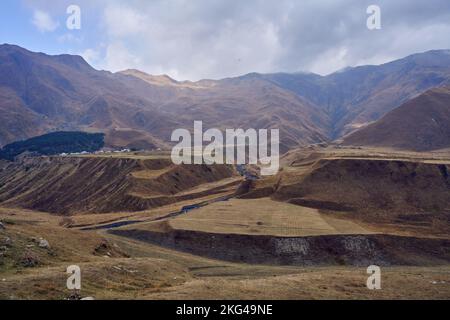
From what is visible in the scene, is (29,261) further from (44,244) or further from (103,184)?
(103,184)

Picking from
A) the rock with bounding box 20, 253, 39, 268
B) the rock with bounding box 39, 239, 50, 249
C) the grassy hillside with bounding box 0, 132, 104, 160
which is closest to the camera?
the rock with bounding box 20, 253, 39, 268

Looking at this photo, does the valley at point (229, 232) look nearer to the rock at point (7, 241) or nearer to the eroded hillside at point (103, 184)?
the rock at point (7, 241)

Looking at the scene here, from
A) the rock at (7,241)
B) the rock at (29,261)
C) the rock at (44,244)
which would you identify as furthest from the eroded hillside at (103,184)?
the rock at (29,261)

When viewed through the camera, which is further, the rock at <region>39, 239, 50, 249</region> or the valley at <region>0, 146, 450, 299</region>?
the rock at <region>39, 239, 50, 249</region>

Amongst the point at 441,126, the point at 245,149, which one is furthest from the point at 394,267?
the point at 245,149

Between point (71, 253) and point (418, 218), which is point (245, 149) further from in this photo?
point (71, 253)

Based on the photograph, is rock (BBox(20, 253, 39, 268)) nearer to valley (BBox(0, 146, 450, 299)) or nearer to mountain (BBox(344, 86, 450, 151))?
valley (BBox(0, 146, 450, 299))

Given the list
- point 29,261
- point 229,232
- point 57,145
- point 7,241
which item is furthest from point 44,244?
point 57,145

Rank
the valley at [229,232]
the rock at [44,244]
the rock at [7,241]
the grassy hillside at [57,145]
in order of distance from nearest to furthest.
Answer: the valley at [229,232] → the rock at [7,241] → the rock at [44,244] → the grassy hillside at [57,145]

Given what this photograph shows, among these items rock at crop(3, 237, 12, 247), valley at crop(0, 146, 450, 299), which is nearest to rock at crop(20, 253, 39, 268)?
valley at crop(0, 146, 450, 299)
